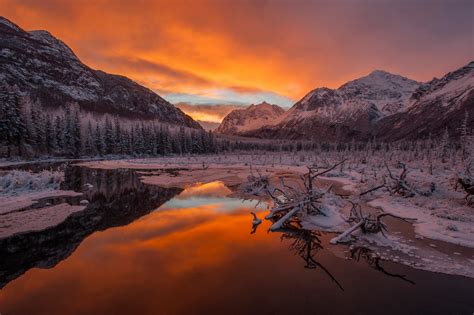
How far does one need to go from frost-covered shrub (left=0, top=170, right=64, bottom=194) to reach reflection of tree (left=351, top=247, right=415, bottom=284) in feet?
70.0

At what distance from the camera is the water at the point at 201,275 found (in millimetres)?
7160

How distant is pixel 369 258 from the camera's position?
10.1m

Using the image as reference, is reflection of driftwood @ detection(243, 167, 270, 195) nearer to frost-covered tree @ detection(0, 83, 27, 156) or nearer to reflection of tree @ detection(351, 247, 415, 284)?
reflection of tree @ detection(351, 247, 415, 284)

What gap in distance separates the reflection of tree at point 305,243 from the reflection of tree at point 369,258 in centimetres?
128

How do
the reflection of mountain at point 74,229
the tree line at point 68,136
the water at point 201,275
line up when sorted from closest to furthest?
the water at point 201,275, the reflection of mountain at point 74,229, the tree line at point 68,136

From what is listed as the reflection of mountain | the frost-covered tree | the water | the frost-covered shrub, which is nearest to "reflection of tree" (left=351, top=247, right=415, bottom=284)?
the water

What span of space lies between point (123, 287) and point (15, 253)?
197 inches

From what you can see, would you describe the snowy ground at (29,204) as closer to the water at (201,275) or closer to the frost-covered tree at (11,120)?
the water at (201,275)

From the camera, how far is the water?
716 cm

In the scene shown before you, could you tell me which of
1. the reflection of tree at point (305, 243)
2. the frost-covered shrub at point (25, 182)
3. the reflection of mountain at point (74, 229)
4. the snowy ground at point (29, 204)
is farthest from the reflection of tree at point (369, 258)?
the frost-covered shrub at point (25, 182)

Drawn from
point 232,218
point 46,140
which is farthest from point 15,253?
point 46,140

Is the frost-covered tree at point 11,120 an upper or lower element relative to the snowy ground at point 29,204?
upper

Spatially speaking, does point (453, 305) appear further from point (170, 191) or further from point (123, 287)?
point (170, 191)

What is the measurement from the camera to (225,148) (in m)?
132
